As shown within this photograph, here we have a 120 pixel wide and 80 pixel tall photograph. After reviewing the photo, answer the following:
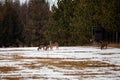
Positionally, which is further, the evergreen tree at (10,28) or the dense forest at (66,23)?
the evergreen tree at (10,28)

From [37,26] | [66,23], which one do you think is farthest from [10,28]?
[37,26]

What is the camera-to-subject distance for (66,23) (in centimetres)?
6756

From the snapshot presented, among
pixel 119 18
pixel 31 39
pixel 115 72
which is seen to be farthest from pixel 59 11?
pixel 115 72

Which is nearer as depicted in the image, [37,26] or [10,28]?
[10,28]

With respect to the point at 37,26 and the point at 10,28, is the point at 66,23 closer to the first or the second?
the point at 10,28

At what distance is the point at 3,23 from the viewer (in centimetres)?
7319

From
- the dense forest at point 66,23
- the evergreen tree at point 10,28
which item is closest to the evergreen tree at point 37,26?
the dense forest at point 66,23

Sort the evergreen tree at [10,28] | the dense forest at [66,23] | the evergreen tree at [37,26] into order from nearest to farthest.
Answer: the dense forest at [66,23] → the evergreen tree at [10,28] → the evergreen tree at [37,26]

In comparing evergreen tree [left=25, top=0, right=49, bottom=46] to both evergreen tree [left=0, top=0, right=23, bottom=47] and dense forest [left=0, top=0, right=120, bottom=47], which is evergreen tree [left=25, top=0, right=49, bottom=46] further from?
evergreen tree [left=0, top=0, right=23, bottom=47]

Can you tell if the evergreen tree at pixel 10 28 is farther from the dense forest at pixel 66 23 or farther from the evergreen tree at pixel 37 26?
the evergreen tree at pixel 37 26

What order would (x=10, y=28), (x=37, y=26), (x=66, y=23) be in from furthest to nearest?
(x=37, y=26), (x=10, y=28), (x=66, y=23)

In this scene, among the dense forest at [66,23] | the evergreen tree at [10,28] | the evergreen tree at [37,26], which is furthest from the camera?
the evergreen tree at [37,26]

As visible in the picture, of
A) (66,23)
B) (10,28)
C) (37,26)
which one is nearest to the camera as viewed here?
A: (66,23)

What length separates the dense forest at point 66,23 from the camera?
48.3 meters
